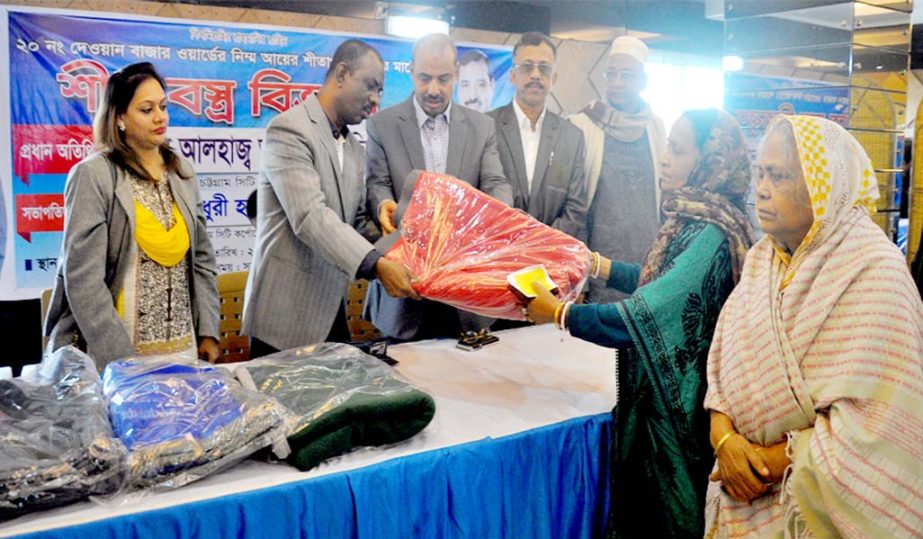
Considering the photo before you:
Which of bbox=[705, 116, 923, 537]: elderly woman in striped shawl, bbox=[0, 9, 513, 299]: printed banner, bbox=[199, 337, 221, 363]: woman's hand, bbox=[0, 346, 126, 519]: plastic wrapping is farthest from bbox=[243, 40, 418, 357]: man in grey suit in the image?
bbox=[0, 9, 513, 299]: printed banner

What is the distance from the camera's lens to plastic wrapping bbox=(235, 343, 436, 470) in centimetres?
173

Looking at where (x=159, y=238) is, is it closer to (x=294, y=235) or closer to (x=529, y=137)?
(x=294, y=235)

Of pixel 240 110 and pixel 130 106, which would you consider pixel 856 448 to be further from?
pixel 240 110

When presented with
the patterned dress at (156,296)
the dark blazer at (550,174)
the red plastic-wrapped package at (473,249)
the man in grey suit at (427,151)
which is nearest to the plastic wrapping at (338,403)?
the red plastic-wrapped package at (473,249)

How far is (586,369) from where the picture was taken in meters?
2.52

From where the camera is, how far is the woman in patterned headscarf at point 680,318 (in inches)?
77.4

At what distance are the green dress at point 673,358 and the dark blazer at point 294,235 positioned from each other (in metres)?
0.99

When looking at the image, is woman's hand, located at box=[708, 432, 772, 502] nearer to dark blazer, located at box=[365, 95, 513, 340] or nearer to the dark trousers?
dark blazer, located at box=[365, 95, 513, 340]

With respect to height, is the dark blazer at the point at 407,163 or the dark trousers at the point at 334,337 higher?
the dark blazer at the point at 407,163

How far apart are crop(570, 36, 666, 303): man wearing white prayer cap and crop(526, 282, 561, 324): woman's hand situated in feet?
4.53

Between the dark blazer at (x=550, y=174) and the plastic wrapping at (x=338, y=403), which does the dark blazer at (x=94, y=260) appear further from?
the dark blazer at (x=550, y=174)

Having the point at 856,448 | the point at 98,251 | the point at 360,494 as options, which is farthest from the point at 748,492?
the point at 98,251

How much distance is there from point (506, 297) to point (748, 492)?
71cm

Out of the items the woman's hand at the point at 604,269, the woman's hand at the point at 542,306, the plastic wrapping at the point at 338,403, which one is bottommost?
the plastic wrapping at the point at 338,403
